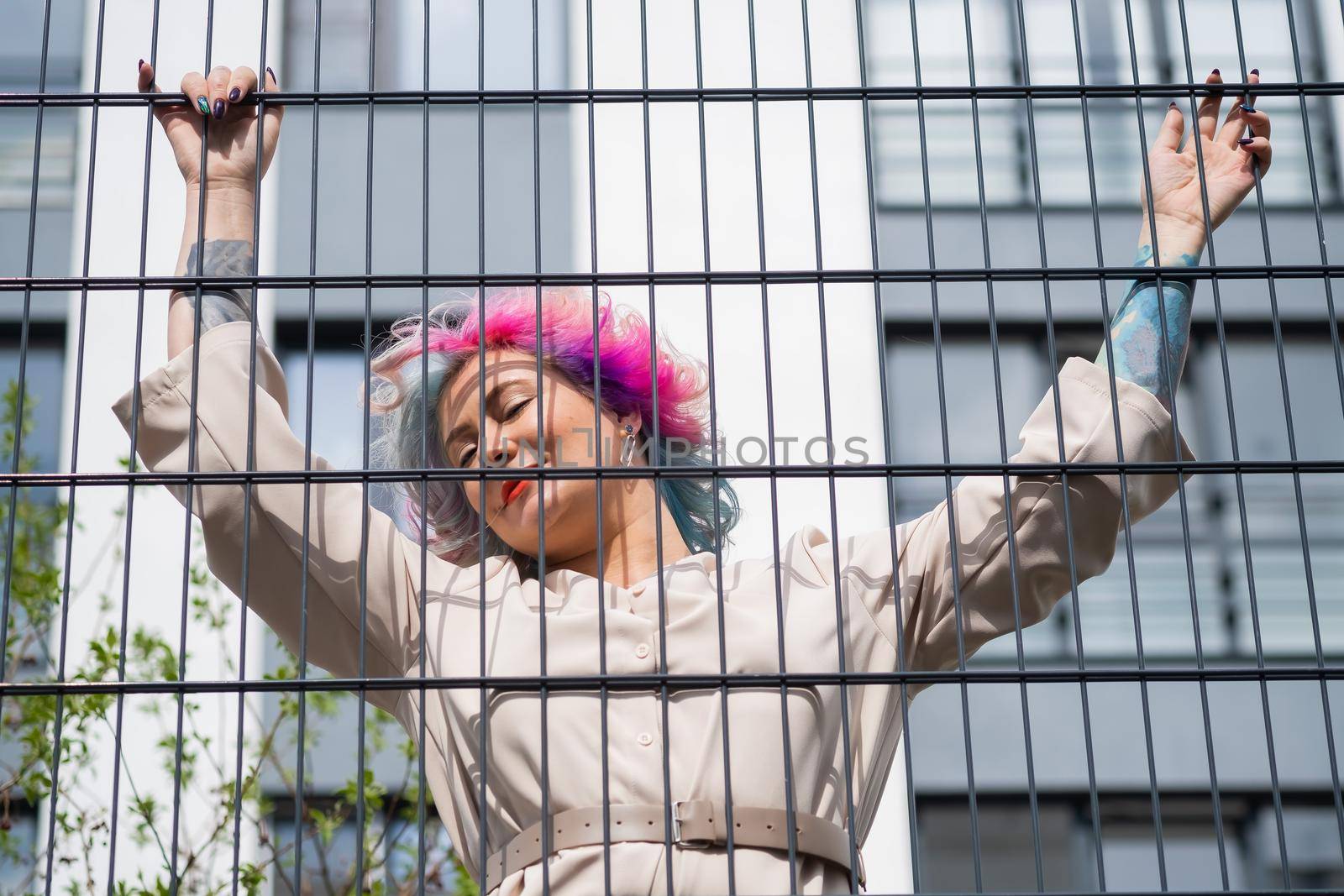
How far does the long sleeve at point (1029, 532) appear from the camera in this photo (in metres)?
1.95

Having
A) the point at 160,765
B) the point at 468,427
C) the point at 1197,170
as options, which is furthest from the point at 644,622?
the point at 160,765

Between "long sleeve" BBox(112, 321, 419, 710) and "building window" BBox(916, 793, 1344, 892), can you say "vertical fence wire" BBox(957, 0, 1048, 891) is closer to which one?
"long sleeve" BBox(112, 321, 419, 710)

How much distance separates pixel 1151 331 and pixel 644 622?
28.9 inches

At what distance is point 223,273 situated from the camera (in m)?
1.97

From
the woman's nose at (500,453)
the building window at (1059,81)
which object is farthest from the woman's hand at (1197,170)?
the building window at (1059,81)

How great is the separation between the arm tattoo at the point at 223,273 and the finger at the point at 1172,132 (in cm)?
115

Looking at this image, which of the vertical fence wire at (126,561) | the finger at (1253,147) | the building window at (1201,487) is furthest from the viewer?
the building window at (1201,487)

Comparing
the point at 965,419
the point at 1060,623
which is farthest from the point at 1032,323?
the point at 1060,623

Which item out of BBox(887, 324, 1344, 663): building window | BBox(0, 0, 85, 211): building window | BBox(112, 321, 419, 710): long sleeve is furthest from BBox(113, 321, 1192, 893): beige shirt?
BBox(0, 0, 85, 211): building window

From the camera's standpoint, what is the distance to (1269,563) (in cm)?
773

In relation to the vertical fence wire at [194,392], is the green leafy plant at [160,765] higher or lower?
higher

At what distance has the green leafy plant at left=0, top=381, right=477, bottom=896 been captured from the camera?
335 centimetres

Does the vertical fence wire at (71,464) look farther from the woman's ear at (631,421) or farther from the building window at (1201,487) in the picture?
the building window at (1201,487)

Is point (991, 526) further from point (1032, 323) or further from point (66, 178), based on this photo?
point (66, 178)
